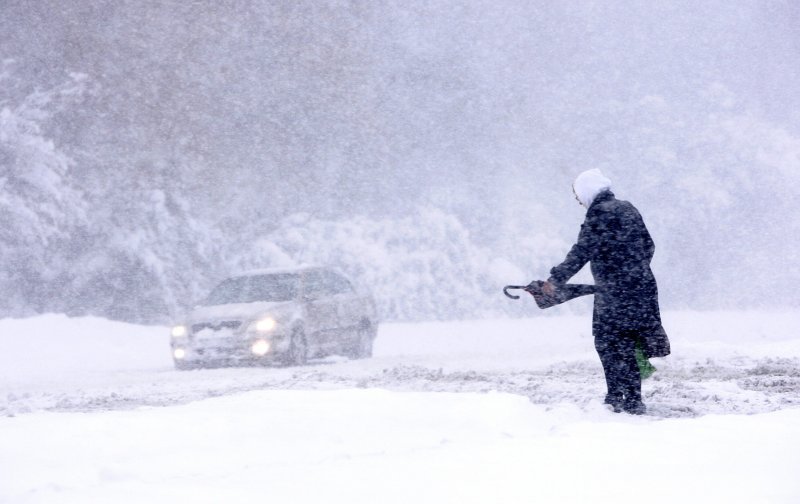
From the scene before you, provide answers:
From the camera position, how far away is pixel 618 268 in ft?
23.6

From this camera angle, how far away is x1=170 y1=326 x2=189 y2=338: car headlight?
1366 centimetres

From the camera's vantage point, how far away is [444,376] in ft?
34.3

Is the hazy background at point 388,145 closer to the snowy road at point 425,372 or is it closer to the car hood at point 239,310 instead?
the snowy road at point 425,372

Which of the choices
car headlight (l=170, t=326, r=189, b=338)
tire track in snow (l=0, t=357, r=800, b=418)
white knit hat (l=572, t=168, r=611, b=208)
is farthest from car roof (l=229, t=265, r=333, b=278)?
white knit hat (l=572, t=168, r=611, b=208)

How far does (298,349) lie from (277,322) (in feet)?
1.72

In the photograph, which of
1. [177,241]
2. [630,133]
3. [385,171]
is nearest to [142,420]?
[177,241]

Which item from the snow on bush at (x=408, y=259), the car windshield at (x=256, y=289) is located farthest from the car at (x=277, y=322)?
the snow on bush at (x=408, y=259)

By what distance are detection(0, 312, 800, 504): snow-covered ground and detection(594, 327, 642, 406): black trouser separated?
226 millimetres

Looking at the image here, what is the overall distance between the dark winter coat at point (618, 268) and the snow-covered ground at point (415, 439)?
26.6 inches

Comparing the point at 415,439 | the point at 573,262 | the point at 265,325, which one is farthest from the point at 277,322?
the point at 415,439

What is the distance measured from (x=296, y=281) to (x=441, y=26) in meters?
23.1

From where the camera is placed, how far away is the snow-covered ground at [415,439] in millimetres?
3912

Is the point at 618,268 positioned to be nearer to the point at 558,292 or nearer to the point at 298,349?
the point at 558,292

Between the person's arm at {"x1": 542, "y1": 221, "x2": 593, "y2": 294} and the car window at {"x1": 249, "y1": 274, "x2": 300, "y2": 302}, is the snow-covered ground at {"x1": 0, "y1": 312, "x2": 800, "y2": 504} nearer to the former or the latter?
the person's arm at {"x1": 542, "y1": 221, "x2": 593, "y2": 294}
